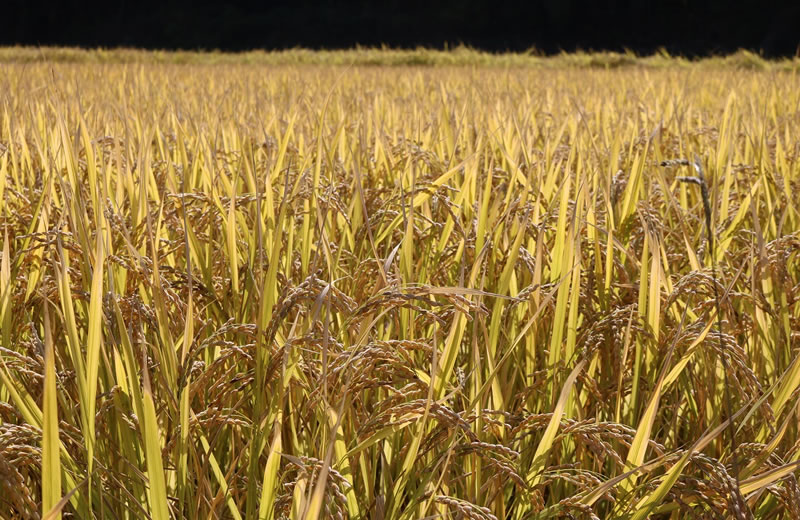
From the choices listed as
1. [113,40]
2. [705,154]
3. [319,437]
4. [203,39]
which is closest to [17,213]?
[319,437]

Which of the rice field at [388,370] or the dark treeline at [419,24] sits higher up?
the dark treeline at [419,24]

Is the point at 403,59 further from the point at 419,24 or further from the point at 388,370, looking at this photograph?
the point at 419,24

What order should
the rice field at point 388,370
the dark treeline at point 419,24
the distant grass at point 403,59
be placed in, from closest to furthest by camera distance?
the rice field at point 388,370
the distant grass at point 403,59
the dark treeline at point 419,24

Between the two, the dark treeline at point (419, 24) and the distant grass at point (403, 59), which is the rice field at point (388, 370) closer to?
the distant grass at point (403, 59)

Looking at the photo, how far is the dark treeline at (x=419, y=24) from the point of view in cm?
2053

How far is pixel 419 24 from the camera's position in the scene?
24.1 meters

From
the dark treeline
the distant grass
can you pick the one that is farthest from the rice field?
the dark treeline

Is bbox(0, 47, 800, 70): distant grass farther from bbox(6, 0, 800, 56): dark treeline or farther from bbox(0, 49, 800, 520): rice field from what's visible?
bbox(6, 0, 800, 56): dark treeline

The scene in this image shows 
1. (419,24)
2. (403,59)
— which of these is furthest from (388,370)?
(419,24)

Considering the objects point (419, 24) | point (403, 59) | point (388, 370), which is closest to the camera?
point (388, 370)

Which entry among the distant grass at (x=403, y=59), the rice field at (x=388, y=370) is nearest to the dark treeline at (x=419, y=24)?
the distant grass at (x=403, y=59)

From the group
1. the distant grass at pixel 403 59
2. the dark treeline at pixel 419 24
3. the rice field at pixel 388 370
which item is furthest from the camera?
the dark treeline at pixel 419 24

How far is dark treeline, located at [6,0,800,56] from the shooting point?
808 inches

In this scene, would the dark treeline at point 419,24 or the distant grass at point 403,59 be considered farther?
the dark treeline at point 419,24
